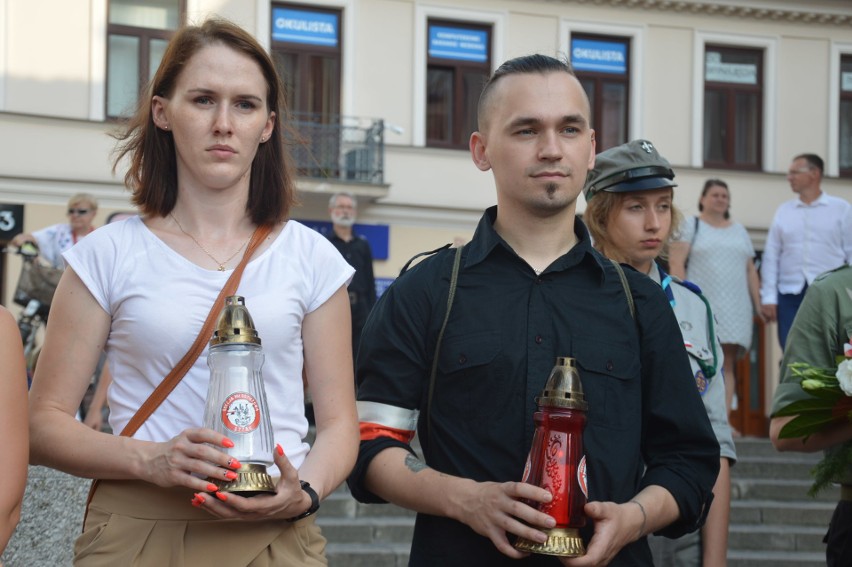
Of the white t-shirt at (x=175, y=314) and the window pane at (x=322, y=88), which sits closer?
the white t-shirt at (x=175, y=314)

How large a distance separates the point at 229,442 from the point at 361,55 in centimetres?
2059

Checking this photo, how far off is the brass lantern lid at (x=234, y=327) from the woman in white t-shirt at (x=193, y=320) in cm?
24

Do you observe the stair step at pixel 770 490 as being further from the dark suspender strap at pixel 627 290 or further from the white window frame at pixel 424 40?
the white window frame at pixel 424 40

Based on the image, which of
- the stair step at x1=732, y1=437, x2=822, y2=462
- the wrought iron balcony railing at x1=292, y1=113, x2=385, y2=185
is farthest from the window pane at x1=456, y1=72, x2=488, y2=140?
the stair step at x1=732, y1=437, x2=822, y2=462

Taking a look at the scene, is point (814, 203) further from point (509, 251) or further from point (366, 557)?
point (509, 251)

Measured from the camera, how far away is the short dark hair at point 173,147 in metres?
3.42

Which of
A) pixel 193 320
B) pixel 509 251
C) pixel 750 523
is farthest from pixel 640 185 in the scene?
pixel 750 523

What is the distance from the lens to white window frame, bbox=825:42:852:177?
24.8 m

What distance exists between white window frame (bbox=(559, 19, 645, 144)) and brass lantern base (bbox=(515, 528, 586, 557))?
852 inches

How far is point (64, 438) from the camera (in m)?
3.16

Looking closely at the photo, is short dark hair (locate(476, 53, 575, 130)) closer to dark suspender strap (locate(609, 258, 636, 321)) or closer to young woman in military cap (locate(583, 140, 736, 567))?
dark suspender strap (locate(609, 258, 636, 321))

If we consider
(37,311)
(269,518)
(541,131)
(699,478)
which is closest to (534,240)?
(541,131)

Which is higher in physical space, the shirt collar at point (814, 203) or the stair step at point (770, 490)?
the shirt collar at point (814, 203)

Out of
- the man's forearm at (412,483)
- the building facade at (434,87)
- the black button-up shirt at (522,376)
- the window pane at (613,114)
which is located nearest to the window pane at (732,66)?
the building facade at (434,87)
